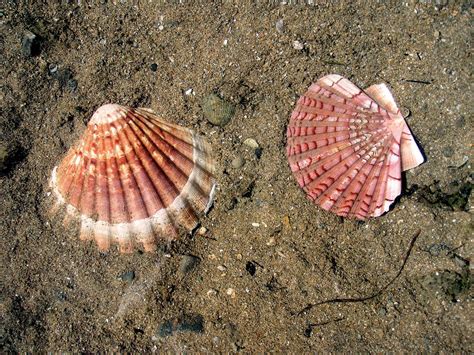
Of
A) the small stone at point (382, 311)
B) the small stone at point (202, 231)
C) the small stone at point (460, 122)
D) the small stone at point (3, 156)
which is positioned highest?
the small stone at point (3, 156)

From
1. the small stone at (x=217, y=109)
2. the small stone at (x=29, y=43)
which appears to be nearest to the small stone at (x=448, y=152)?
the small stone at (x=217, y=109)

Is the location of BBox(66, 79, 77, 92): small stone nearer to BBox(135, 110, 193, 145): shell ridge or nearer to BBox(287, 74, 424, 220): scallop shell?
BBox(135, 110, 193, 145): shell ridge

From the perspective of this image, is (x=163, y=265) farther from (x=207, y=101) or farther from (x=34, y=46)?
(x=34, y=46)

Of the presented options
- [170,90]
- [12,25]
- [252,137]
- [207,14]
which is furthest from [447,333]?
[12,25]

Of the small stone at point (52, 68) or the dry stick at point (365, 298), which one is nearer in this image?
the dry stick at point (365, 298)

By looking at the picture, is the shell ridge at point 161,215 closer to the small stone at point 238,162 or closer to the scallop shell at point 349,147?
the small stone at point 238,162

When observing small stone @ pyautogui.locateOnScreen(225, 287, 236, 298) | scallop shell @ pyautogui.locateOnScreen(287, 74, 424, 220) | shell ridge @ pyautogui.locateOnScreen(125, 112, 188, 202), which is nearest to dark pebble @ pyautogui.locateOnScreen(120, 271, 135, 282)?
shell ridge @ pyautogui.locateOnScreen(125, 112, 188, 202)

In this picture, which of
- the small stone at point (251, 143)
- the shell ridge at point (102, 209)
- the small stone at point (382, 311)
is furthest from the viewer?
the small stone at point (251, 143)
